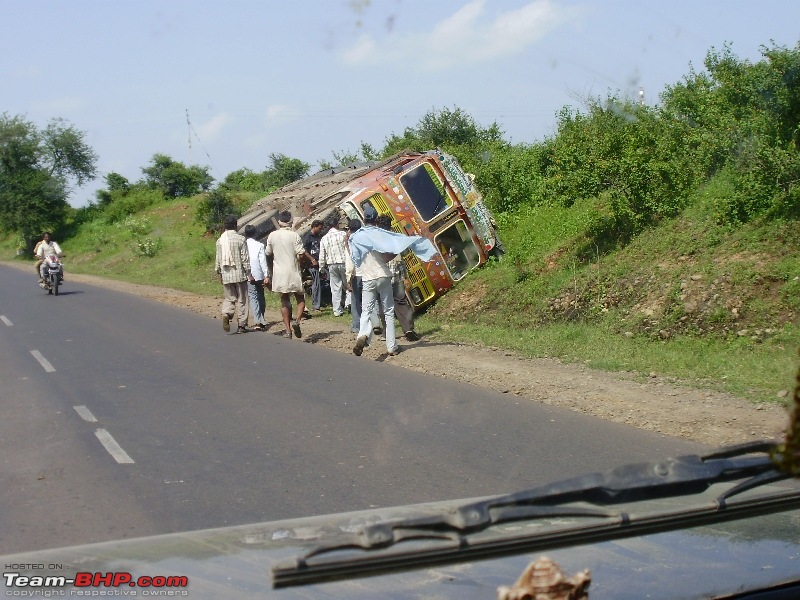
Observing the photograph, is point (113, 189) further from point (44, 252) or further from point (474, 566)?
point (474, 566)

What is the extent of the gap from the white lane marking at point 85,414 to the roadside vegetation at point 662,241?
208 inches

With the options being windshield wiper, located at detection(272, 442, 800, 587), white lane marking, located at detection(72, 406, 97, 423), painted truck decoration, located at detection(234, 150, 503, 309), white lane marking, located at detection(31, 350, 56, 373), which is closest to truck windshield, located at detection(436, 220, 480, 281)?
painted truck decoration, located at detection(234, 150, 503, 309)

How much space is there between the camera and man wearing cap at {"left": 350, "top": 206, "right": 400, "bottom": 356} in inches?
492

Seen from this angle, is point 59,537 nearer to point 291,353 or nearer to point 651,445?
point 651,445

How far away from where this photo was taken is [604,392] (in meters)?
9.51

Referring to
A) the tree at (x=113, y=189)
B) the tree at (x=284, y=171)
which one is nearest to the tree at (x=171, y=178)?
the tree at (x=113, y=189)

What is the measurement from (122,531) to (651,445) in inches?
154

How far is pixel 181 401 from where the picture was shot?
984cm

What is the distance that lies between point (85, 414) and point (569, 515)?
7.80 m

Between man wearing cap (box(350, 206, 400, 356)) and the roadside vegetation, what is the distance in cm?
158

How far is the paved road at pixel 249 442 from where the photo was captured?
6281 millimetres

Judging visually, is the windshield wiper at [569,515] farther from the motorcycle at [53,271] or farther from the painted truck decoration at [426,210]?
the motorcycle at [53,271]

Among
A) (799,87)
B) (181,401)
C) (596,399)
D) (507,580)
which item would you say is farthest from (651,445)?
(799,87)

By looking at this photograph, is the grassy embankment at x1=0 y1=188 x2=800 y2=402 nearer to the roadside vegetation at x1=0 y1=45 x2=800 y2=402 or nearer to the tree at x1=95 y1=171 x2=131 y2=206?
the roadside vegetation at x1=0 y1=45 x2=800 y2=402
